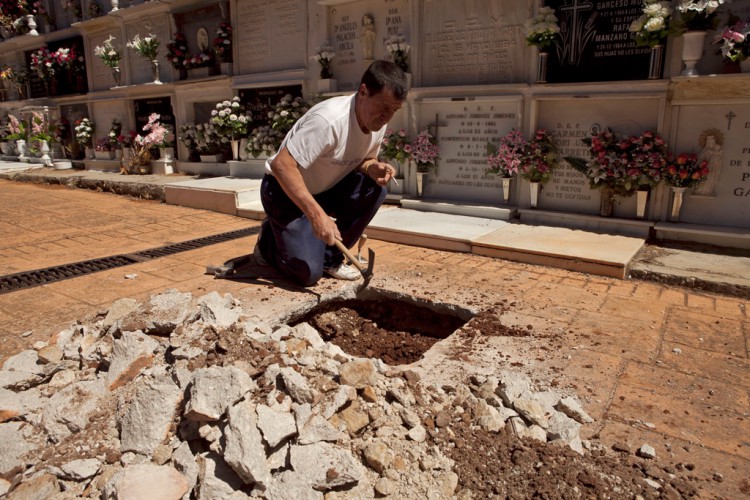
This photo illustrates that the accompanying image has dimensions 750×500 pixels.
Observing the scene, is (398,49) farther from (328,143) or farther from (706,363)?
(706,363)

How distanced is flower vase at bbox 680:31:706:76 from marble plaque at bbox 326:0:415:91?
10.0 ft

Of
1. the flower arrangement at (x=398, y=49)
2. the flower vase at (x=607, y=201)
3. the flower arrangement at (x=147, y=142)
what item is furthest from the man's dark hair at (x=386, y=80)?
the flower arrangement at (x=147, y=142)

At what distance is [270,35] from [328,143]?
611 cm

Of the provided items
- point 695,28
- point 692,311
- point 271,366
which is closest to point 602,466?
point 271,366

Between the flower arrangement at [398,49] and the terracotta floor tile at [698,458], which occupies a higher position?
the flower arrangement at [398,49]

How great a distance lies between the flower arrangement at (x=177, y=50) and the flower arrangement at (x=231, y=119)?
1960mm

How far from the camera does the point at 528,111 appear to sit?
5.67 meters

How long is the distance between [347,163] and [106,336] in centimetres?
180

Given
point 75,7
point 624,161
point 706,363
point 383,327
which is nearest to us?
point 706,363

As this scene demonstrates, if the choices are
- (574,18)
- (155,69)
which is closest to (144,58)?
(155,69)

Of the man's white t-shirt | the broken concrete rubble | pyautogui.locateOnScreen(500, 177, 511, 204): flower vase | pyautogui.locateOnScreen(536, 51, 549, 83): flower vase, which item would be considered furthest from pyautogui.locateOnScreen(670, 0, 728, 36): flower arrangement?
the broken concrete rubble

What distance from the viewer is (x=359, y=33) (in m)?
7.11

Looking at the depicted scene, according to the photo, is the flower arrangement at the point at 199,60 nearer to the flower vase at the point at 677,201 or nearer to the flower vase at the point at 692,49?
the flower vase at the point at 692,49

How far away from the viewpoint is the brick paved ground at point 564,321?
82.6 inches
